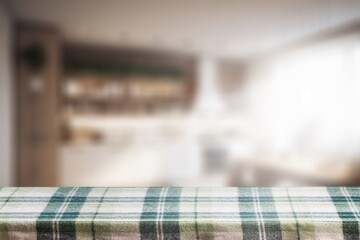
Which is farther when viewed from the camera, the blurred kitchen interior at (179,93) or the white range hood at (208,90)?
the white range hood at (208,90)

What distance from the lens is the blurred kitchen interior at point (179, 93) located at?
3.32 m

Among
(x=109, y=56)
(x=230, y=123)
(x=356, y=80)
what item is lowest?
(x=230, y=123)

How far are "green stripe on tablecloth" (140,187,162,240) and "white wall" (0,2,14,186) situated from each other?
2.41 m

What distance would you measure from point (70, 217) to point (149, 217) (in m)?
0.14

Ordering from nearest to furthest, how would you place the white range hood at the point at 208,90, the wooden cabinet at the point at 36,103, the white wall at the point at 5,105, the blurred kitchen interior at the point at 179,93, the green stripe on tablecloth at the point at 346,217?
the green stripe on tablecloth at the point at 346,217 < the white wall at the point at 5,105 < the blurred kitchen interior at the point at 179,93 < the wooden cabinet at the point at 36,103 < the white range hood at the point at 208,90

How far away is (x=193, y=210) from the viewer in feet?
2.35

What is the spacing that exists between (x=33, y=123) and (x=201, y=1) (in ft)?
6.76

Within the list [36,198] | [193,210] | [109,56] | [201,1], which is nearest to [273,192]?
[193,210]

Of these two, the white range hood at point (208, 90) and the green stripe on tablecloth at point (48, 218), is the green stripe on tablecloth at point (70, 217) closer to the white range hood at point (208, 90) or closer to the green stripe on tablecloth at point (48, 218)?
the green stripe on tablecloth at point (48, 218)

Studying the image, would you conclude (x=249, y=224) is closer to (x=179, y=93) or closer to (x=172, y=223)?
(x=172, y=223)

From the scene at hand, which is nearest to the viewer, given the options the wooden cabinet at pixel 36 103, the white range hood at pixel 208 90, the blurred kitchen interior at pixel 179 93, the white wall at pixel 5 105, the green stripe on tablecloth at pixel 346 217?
the green stripe on tablecloth at pixel 346 217

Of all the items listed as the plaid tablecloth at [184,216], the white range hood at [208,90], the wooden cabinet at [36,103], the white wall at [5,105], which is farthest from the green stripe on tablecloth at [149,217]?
the white range hood at [208,90]

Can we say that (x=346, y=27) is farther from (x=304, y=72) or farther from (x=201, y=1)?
(x=201, y=1)

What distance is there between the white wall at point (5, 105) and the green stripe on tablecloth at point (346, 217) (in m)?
2.61
